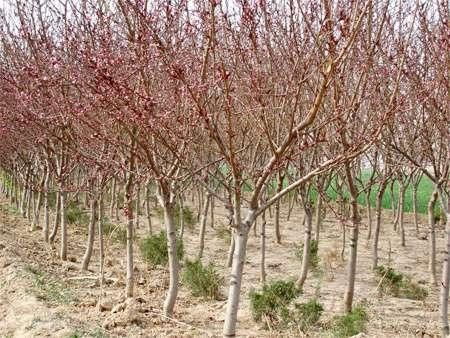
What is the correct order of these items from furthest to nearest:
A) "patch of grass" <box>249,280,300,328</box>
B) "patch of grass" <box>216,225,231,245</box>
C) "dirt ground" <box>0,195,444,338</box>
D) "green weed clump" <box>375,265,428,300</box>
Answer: "patch of grass" <box>216,225,231,245</box> < "green weed clump" <box>375,265,428,300</box> < "patch of grass" <box>249,280,300,328</box> < "dirt ground" <box>0,195,444,338</box>

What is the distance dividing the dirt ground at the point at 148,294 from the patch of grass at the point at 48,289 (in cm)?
1

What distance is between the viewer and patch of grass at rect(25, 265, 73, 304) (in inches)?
277

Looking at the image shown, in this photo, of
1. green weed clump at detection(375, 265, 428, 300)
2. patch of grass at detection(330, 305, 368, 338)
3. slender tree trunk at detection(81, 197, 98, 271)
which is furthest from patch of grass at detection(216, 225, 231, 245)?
patch of grass at detection(330, 305, 368, 338)

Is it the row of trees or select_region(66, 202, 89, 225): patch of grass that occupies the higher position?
the row of trees

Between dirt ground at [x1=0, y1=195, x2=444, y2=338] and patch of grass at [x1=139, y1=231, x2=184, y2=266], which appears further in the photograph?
patch of grass at [x1=139, y1=231, x2=184, y2=266]

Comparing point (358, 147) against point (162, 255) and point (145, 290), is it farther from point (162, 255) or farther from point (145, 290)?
point (162, 255)

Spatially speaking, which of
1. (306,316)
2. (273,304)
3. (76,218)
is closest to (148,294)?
(273,304)

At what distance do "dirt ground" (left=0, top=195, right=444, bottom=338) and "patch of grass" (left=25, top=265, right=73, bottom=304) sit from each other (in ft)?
0.05

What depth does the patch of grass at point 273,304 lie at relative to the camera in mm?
6488

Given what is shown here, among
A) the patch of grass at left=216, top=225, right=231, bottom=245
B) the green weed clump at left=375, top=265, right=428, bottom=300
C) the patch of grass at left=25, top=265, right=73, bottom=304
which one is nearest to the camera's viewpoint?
the patch of grass at left=25, top=265, right=73, bottom=304

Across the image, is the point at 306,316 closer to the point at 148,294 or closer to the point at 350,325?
the point at 350,325

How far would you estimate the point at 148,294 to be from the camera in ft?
25.9

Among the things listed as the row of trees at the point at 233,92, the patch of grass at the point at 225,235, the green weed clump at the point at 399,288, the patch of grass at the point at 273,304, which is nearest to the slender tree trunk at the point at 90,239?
the row of trees at the point at 233,92

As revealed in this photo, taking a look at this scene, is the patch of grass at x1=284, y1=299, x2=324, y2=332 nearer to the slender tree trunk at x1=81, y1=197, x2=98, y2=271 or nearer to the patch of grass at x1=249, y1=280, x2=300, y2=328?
the patch of grass at x1=249, y1=280, x2=300, y2=328
